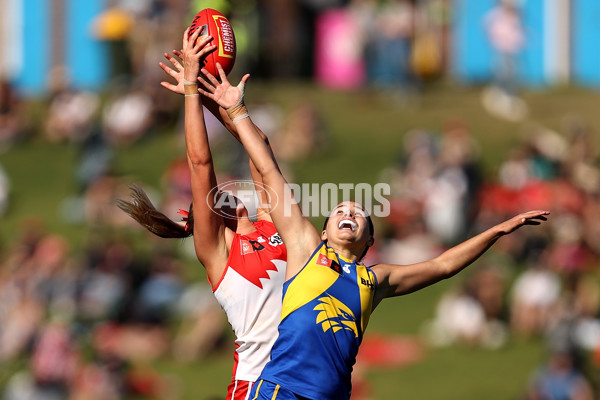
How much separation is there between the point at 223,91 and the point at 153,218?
0.75m

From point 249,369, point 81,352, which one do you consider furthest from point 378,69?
point 249,369

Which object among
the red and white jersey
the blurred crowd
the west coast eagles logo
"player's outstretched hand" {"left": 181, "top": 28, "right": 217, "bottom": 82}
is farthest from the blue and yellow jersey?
the blurred crowd

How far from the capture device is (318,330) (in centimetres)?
435

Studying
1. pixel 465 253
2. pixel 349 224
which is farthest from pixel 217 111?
pixel 465 253

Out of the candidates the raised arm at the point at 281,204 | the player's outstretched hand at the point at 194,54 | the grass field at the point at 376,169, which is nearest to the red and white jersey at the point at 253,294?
the raised arm at the point at 281,204

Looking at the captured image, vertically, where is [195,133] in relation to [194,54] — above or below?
below

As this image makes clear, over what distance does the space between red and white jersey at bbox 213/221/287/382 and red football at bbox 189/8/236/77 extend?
841 mm

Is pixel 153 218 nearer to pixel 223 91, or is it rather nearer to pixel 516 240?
pixel 223 91

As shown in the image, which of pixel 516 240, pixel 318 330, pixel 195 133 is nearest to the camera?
pixel 318 330

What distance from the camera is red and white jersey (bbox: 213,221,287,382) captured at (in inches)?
190

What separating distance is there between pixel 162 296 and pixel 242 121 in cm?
840

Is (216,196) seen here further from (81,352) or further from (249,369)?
(81,352)

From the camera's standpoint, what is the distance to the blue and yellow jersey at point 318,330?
14.3ft

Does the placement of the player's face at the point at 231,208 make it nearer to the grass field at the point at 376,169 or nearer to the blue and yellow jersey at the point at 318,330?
the blue and yellow jersey at the point at 318,330
